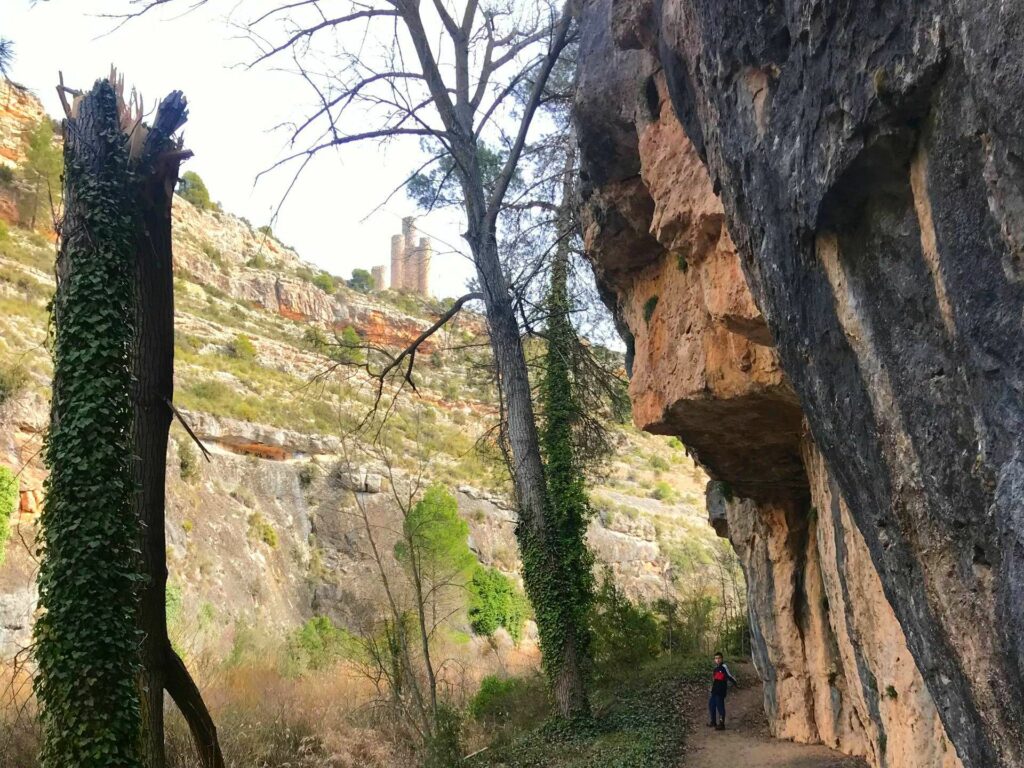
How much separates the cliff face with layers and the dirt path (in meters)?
2.18

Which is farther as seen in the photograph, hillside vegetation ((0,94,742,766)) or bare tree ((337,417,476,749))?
hillside vegetation ((0,94,742,766))

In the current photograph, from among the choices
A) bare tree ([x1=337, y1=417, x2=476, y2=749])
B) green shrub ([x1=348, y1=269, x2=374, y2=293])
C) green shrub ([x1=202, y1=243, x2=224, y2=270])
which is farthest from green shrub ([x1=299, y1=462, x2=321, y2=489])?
green shrub ([x1=348, y1=269, x2=374, y2=293])

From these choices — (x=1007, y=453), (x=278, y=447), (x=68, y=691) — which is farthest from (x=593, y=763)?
Answer: (x=278, y=447)

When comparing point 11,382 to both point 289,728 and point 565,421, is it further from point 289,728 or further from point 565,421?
point 565,421

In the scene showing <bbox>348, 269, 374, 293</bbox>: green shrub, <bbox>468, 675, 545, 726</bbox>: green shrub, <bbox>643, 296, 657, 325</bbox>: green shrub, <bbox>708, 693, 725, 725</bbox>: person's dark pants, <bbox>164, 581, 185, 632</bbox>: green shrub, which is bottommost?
<bbox>468, 675, 545, 726</bbox>: green shrub

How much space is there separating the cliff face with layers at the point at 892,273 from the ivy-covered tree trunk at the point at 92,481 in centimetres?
498

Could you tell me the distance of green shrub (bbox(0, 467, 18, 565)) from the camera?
16.2 metres

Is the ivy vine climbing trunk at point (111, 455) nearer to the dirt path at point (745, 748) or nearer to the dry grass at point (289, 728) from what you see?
the dry grass at point (289, 728)

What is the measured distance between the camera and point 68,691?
563cm

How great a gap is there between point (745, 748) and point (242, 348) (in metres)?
32.4

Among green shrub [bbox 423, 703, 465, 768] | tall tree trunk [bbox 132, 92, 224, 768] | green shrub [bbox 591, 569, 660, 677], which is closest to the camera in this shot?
tall tree trunk [bbox 132, 92, 224, 768]

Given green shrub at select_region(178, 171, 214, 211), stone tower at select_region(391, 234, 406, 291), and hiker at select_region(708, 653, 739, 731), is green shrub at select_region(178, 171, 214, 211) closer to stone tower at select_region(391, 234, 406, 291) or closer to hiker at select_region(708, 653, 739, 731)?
stone tower at select_region(391, 234, 406, 291)

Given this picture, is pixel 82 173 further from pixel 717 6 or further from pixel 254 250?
pixel 254 250

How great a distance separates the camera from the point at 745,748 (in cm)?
1041
